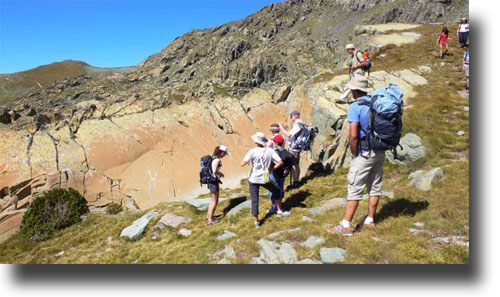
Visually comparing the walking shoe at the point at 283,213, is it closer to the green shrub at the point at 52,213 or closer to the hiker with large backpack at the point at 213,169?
the hiker with large backpack at the point at 213,169

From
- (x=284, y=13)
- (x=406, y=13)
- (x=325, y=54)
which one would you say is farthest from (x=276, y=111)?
(x=284, y=13)

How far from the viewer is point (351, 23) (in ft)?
277

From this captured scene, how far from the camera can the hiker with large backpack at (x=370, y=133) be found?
4.60m

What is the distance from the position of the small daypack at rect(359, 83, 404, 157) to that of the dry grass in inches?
78.6

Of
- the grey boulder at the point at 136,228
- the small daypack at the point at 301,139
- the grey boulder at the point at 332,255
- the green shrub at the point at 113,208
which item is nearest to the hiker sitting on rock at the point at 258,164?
the grey boulder at the point at 332,255

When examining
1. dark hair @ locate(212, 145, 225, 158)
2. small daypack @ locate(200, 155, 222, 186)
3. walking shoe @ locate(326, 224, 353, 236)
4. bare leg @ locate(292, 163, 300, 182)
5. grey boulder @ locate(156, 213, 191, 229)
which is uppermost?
dark hair @ locate(212, 145, 225, 158)

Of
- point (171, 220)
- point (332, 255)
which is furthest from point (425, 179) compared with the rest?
point (171, 220)

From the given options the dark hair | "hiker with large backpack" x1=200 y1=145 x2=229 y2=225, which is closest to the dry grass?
"hiker with large backpack" x1=200 y1=145 x2=229 y2=225

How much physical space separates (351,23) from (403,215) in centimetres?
9627

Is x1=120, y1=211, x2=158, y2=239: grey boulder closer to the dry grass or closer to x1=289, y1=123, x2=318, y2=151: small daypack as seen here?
the dry grass

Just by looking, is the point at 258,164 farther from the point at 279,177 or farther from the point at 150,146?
the point at 150,146

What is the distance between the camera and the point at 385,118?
461 cm

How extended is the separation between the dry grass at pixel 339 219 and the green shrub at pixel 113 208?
588mm

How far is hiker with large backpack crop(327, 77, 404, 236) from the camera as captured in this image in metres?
4.60
